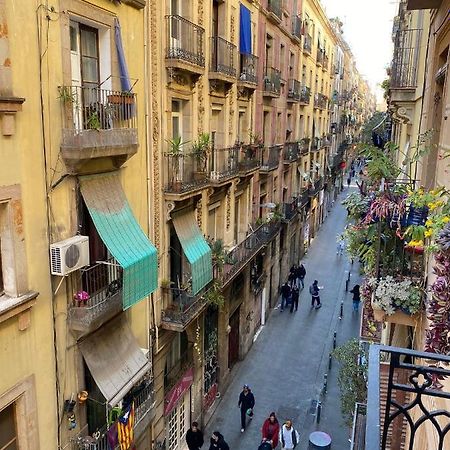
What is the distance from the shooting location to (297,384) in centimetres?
1814

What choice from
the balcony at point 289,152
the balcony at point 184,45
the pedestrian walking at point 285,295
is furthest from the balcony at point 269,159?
the balcony at point 184,45

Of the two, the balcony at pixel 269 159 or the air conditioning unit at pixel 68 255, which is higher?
the balcony at pixel 269 159

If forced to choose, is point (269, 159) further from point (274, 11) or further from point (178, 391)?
point (178, 391)

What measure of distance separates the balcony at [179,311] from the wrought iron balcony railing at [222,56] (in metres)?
6.78

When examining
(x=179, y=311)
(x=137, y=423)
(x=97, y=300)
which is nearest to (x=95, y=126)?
(x=97, y=300)

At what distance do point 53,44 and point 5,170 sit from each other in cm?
223

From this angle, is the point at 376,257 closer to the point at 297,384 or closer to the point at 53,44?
the point at 53,44

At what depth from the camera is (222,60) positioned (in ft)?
48.9

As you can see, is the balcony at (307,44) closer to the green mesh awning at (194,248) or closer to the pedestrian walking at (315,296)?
the pedestrian walking at (315,296)

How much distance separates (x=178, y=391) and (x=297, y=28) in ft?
68.4

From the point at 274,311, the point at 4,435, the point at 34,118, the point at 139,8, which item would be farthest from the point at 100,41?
the point at 274,311

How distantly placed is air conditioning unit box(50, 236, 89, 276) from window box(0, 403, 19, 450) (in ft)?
7.53

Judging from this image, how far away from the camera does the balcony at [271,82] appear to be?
2083cm

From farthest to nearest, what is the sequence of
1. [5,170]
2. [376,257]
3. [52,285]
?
[376,257], [52,285], [5,170]
